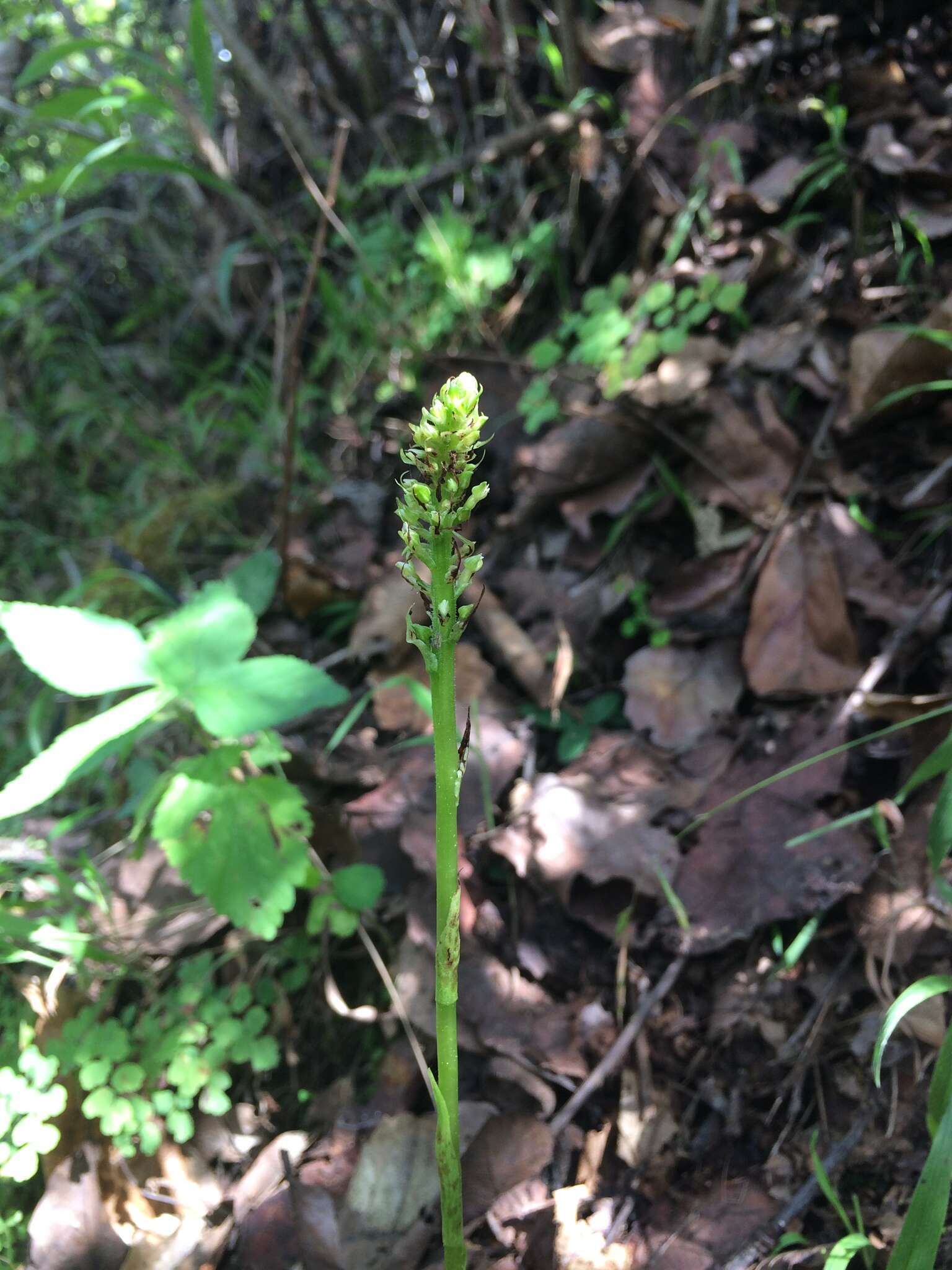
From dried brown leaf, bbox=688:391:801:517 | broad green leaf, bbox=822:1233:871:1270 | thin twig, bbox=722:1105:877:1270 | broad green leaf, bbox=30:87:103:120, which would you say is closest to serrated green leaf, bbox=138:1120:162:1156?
thin twig, bbox=722:1105:877:1270

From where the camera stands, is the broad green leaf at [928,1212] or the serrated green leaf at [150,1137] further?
the serrated green leaf at [150,1137]

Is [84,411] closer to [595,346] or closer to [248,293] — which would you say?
[248,293]

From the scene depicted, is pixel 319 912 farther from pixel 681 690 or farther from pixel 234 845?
pixel 681 690

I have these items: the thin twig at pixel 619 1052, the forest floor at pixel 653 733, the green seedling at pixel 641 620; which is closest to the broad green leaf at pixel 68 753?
the forest floor at pixel 653 733

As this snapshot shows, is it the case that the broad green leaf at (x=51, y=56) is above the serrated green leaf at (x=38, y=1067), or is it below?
above

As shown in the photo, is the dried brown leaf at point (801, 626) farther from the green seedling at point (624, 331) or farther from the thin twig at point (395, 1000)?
the thin twig at point (395, 1000)

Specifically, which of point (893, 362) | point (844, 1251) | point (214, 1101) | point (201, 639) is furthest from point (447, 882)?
point (893, 362)

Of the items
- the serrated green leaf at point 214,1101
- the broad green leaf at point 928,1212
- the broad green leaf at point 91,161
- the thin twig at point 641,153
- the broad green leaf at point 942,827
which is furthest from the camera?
the thin twig at point 641,153

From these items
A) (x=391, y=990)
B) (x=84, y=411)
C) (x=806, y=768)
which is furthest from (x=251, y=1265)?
(x=84, y=411)
